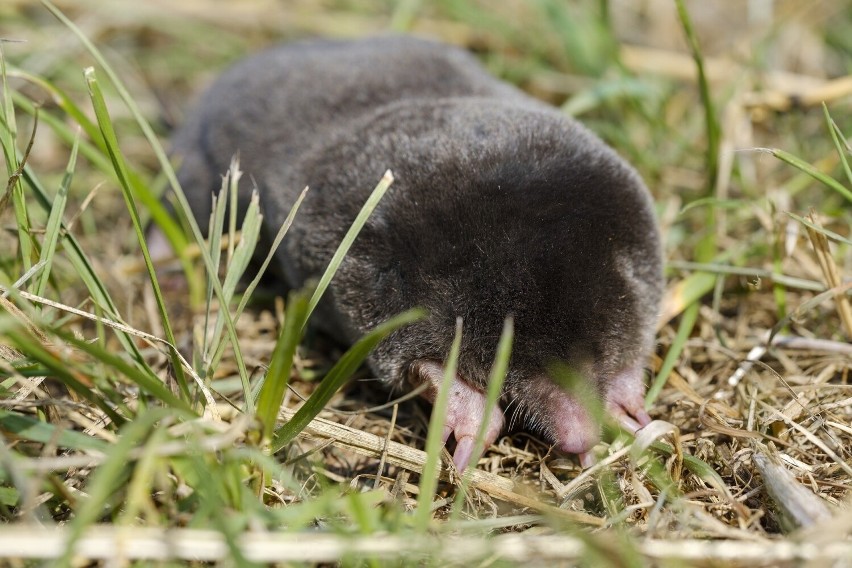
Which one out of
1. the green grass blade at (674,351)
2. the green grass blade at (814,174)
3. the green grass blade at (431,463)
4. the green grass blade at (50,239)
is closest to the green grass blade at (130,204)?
the green grass blade at (50,239)

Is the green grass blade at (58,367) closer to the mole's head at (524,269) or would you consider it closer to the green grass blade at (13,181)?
the green grass blade at (13,181)

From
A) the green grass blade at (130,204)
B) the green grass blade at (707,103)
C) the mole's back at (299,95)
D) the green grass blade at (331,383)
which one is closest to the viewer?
the green grass blade at (331,383)

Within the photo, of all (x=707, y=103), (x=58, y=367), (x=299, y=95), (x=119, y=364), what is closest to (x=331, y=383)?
(x=119, y=364)

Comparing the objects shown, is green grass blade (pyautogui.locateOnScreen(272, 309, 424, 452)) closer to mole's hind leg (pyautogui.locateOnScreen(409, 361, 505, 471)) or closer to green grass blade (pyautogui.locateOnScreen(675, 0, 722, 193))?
mole's hind leg (pyautogui.locateOnScreen(409, 361, 505, 471))

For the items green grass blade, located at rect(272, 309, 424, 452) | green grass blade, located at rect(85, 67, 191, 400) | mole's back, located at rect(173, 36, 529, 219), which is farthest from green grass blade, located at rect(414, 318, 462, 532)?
mole's back, located at rect(173, 36, 529, 219)

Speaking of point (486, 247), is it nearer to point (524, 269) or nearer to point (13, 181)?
point (524, 269)

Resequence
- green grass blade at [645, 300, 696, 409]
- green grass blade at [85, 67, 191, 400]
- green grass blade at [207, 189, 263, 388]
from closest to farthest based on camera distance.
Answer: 1. green grass blade at [85, 67, 191, 400]
2. green grass blade at [207, 189, 263, 388]
3. green grass blade at [645, 300, 696, 409]
